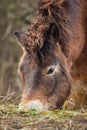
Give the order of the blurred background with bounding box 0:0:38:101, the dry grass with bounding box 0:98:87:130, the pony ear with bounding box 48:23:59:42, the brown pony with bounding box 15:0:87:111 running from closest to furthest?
1. the dry grass with bounding box 0:98:87:130
2. the brown pony with bounding box 15:0:87:111
3. the pony ear with bounding box 48:23:59:42
4. the blurred background with bounding box 0:0:38:101

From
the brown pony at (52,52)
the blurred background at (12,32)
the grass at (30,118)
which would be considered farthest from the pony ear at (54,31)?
→ the blurred background at (12,32)

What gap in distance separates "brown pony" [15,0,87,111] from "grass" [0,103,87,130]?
0.90 feet

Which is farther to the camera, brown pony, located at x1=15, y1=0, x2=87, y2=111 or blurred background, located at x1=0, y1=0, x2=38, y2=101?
blurred background, located at x1=0, y1=0, x2=38, y2=101

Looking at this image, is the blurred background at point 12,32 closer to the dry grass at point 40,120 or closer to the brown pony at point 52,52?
the brown pony at point 52,52

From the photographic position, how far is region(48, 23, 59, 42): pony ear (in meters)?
9.26

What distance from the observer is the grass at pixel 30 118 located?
25.1 feet

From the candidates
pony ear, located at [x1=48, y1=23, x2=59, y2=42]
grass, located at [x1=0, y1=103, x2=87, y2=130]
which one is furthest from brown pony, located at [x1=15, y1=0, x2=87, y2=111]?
grass, located at [x1=0, y1=103, x2=87, y2=130]

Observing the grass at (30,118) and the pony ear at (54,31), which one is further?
the pony ear at (54,31)

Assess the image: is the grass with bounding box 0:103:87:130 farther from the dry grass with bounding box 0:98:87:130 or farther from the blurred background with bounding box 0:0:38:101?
→ the blurred background with bounding box 0:0:38:101

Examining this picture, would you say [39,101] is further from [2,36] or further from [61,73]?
[2,36]

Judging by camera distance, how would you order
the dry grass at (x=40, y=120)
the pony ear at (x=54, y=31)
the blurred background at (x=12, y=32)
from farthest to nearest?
the blurred background at (x=12, y=32)
the pony ear at (x=54, y=31)
the dry grass at (x=40, y=120)

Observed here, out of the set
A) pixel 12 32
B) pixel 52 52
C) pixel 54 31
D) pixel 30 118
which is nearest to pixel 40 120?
pixel 30 118

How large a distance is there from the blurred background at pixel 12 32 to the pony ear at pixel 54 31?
7.58 metres

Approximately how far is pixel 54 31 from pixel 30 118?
1830mm
